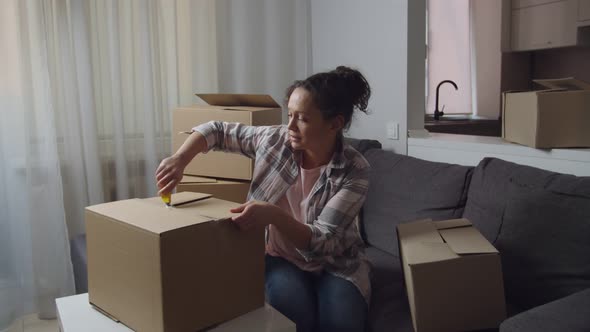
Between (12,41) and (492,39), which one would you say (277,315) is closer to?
(12,41)

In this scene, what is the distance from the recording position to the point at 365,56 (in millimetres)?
2727

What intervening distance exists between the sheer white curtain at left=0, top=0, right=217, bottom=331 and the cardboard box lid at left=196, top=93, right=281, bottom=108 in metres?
0.42

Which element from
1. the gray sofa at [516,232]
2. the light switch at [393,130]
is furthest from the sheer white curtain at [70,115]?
the light switch at [393,130]

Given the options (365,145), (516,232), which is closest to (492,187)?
(516,232)

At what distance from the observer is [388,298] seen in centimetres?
163

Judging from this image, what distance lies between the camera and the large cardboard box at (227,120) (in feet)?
6.98

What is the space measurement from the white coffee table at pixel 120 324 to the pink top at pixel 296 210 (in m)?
0.32

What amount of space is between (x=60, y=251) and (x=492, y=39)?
3642 millimetres

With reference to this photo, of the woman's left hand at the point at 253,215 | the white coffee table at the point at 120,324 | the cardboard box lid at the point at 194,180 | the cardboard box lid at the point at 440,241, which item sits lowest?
the white coffee table at the point at 120,324

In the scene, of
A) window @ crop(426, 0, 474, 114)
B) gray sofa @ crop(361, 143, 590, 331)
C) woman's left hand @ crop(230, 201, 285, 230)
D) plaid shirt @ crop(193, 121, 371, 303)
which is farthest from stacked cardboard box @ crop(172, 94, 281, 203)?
window @ crop(426, 0, 474, 114)

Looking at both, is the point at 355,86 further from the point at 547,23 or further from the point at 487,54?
the point at 487,54

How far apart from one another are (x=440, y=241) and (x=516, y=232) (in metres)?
0.29

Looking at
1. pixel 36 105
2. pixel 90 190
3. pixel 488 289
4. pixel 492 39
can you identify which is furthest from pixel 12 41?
pixel 492 39

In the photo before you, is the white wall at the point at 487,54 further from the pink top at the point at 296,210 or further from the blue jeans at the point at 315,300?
the blue jeans at the point at 315,300
